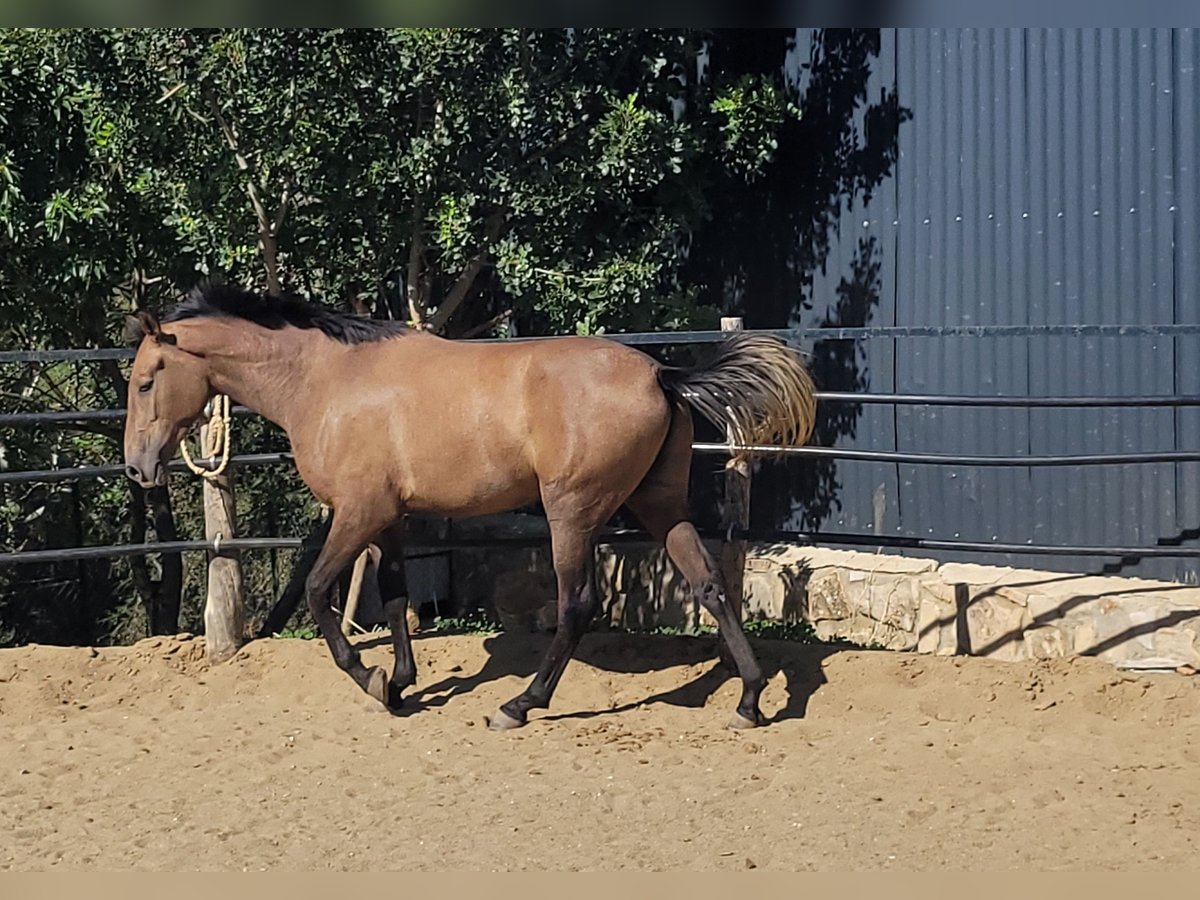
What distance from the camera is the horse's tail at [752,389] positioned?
237 inches

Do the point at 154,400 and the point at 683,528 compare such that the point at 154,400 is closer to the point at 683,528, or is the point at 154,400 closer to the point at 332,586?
the point at 332,586

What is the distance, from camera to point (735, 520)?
6652 millimetres

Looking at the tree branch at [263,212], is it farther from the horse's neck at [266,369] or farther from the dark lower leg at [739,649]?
the dark lower leg at [739,649]

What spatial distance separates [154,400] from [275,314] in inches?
26.9

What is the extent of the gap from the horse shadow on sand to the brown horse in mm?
216

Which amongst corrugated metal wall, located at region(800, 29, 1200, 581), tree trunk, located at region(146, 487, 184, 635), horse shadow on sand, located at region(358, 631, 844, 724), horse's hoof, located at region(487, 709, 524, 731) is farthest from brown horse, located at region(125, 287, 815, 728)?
tree trunk, located at region(146, 487, 184, 635)

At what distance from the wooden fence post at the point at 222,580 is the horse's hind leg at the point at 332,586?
1.03 metres

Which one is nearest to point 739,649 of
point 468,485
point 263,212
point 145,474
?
point 468,485

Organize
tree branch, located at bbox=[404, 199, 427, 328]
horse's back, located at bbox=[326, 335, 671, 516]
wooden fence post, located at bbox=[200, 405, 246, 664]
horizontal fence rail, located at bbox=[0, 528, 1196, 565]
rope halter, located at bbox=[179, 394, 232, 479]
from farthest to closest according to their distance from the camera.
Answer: tree branch, located at bbox=[404, 199, 427, 328] < wooden fence post, located at bbox=[200, 405, 246, 664] < rope halter, located at bbox=[179, 394, 232, 479] < horizontal fence rail, located at bbox=[0, 528, 1196, 565] < horse's back, located at bbox=[326, 335, 671, 516]

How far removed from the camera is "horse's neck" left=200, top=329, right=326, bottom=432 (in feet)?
20.6

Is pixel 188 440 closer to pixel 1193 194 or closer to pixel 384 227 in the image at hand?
pixel 384 227

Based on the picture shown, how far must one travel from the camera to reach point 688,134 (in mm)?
7586

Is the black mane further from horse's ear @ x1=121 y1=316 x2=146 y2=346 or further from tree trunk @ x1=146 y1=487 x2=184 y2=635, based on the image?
tree trunk @ x1=146 y1=487 x2=184 y2=635

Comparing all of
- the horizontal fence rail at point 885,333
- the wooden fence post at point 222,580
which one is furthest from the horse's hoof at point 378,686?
the horizontal fence rail at point 885,333
